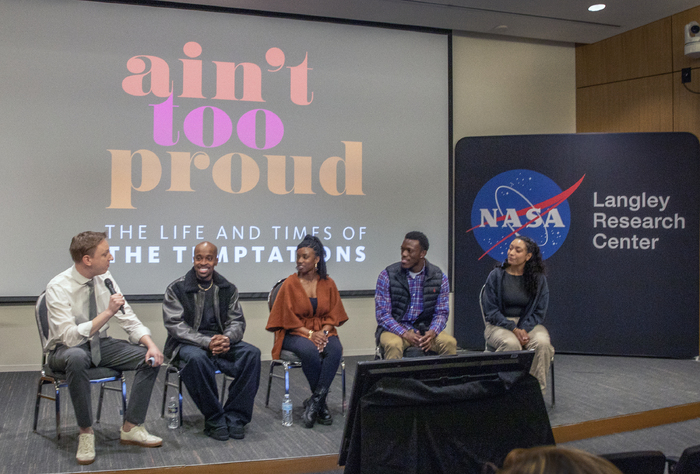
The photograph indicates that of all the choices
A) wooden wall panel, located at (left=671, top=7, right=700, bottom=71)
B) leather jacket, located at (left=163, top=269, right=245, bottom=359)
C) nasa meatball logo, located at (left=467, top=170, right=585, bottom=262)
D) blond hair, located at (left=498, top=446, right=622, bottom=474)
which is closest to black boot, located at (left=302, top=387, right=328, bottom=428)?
leather jacket, located at (left=163, top=269, right=245, bottom=359)

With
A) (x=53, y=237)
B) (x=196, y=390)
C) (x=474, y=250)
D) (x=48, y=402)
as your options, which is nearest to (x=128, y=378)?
(x=48, y=402)

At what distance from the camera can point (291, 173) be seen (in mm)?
5148

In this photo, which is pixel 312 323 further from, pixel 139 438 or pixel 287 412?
pixel 139 438

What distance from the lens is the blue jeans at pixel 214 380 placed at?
3.18 meters

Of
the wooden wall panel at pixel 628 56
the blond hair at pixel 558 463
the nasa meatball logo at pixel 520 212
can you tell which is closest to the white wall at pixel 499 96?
the wooden wall panel at pixel 628 56

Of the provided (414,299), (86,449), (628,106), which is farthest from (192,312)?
(628,106)

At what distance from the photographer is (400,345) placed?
358cm

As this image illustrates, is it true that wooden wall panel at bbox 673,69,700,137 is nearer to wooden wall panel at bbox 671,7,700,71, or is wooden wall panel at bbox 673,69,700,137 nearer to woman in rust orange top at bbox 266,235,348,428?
wooden wall panel at bbox 671,7,700,71

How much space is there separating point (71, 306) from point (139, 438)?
0.79 meters

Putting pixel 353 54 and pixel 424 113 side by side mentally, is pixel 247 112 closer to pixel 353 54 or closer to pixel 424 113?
pixel 353 54

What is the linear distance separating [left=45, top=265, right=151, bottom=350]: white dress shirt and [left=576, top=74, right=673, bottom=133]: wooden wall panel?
4962 millimetres

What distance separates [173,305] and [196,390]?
51cm

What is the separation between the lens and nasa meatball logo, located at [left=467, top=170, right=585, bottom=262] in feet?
17.6

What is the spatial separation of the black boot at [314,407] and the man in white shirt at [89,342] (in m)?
0.83
